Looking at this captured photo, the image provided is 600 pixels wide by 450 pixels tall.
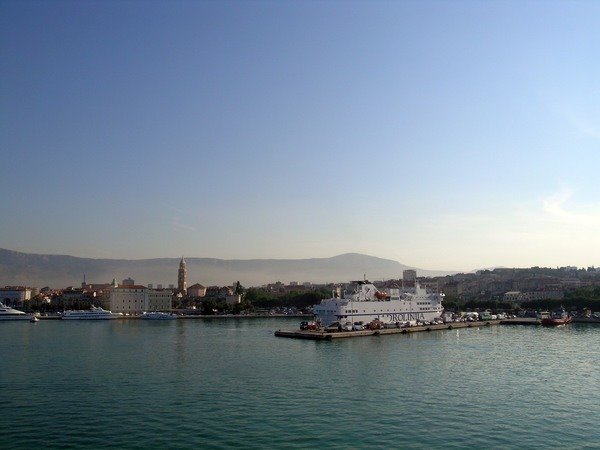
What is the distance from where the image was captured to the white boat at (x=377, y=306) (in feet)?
165

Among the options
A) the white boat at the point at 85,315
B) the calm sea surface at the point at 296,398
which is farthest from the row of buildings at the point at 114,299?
the calm sea surface at the point at 296,398

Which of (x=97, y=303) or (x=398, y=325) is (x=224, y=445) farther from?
(x=97, y=303)

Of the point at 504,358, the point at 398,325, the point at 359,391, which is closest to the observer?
the point at 359,391

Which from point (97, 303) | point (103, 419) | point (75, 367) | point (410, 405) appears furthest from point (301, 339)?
point (97, 303)

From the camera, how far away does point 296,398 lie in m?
20.1

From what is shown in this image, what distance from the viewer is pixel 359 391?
70.7 feet

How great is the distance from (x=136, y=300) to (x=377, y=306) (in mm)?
54163

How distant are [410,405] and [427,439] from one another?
3.94 m

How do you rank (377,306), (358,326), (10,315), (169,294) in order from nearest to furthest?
(358,326)
(377,306)
(10,315)
(169,294)

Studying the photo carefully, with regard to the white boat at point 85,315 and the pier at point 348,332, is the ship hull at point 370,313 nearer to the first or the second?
the pier at point 348,332

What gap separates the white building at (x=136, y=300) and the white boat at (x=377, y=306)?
4772 centimetres

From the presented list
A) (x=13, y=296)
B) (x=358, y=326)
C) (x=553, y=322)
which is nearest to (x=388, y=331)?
(x=358, y=326)

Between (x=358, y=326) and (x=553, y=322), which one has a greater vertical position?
(x=358, y=326)

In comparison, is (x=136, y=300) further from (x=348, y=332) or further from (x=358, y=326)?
(x=348, y=332)
